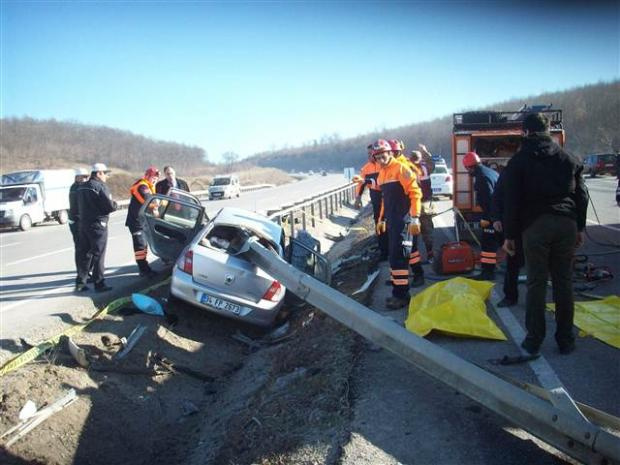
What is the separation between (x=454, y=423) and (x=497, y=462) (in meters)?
0.46

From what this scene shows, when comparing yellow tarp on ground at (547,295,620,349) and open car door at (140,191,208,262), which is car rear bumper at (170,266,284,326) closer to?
open car door at (140,191,208,262)

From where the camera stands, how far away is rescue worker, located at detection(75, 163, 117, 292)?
7.89 m

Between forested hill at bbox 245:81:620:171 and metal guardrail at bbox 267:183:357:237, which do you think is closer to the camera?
metal guardrail at bbox 267:183:357:237

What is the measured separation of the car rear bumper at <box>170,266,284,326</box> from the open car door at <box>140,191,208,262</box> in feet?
4.84

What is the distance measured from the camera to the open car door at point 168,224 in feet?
25.0

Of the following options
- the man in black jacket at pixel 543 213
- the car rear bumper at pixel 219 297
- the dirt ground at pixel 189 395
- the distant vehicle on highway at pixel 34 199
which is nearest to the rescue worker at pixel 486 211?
the dirt ground at pixel 189 395

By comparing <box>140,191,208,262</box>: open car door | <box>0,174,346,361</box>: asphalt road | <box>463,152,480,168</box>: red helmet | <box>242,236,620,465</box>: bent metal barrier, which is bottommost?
<box>0,174,346,361</box>: asphalt road

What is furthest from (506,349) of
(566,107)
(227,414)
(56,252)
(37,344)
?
(566,107)

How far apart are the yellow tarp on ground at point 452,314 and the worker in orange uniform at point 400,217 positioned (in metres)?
0.51

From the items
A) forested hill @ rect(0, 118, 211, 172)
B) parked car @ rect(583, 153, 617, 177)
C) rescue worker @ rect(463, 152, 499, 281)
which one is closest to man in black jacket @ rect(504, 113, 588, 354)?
rescue worker @ rect(463, 152, 499, 281)

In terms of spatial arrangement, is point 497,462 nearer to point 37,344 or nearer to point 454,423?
point 454,423

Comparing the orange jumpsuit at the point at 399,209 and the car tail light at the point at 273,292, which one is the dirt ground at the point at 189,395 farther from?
the orange jumpsuit at the point at 399,209

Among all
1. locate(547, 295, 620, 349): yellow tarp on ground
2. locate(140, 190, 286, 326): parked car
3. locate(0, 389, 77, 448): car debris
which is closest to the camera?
locate(0, 389, 77, 448): car debris

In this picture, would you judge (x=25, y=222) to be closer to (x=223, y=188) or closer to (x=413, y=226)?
(x=223, y=188)
